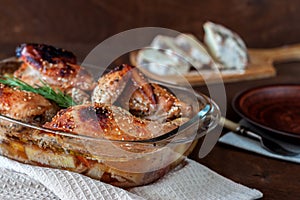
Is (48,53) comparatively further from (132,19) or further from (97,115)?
(132,19)

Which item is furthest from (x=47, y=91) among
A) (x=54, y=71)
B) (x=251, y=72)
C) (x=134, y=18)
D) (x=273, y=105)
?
(x=134, y=18)

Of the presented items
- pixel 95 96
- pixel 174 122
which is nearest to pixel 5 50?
pixel 95 96

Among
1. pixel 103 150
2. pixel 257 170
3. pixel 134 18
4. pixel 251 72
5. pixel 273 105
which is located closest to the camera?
pixel 103 150

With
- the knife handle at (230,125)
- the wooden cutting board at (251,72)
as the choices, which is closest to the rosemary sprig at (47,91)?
the knife handle at (230,125)

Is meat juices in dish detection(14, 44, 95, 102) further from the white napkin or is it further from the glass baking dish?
the white napkin

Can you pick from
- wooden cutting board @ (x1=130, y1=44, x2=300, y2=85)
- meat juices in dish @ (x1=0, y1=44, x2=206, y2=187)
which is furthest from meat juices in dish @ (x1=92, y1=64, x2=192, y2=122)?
wooden cutting board @ (x1=130, y1=44, x2=300, y2=85)

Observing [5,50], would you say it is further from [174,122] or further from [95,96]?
[174,122]
